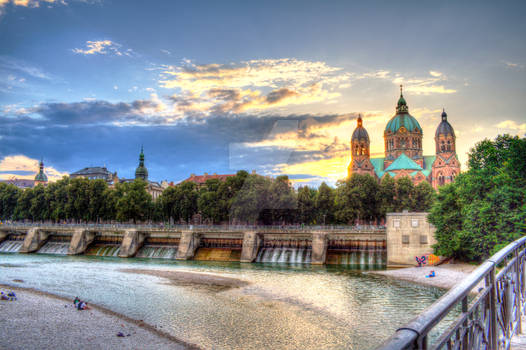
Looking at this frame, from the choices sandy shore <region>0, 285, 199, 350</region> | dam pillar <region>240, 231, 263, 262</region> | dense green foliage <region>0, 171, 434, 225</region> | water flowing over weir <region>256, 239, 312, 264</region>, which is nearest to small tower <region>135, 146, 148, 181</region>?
dense green foliage <region>0, 171, 434, 225</region>

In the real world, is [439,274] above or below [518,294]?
below

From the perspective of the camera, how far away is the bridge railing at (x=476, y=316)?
3.08 m

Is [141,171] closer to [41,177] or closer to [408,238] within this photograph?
[41,177]

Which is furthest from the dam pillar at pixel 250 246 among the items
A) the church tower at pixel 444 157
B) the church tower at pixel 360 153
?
the church tower at pixel 444 157

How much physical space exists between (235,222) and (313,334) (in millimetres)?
56830

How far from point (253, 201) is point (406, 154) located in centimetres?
8581

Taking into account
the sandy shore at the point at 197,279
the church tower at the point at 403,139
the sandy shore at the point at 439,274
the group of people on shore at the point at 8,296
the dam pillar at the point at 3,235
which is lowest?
the sandy shore at the point at 197,279

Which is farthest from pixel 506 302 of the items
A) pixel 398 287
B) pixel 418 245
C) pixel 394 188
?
Answer: pixel 394 188

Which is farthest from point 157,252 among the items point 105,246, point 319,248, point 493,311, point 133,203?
point 493,311

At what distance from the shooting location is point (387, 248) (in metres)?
53.7

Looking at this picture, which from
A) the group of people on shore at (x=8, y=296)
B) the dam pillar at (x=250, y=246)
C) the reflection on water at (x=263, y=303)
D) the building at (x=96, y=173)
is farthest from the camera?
the building at (x=96, y=173)

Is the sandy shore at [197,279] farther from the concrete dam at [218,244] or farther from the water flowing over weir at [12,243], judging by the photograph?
the water flowing over weir at [12,243]

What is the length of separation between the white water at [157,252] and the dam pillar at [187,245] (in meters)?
1.70

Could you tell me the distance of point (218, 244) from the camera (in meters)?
66.8
